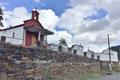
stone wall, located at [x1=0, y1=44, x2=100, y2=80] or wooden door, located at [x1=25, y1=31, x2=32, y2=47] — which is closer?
stone wall, located at [x1=0, y1=44, x2=100, y2=80]

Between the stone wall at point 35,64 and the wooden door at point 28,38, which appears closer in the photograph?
the stone wall at point 35,64

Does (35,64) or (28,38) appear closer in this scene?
(35,64)

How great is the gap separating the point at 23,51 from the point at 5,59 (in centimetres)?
222

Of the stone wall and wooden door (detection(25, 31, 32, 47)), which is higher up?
wooden door (detection(25, 31, 32, 47))

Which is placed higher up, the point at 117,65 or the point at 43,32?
the point at 43,32

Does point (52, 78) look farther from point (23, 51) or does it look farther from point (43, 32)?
point (43, 32)

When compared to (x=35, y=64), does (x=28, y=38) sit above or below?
above

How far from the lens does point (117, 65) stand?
38344mm

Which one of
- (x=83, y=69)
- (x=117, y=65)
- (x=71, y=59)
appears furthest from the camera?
(x=117, y=65)

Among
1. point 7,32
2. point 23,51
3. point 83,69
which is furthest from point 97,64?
point 23,51

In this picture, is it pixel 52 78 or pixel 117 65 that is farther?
pixel 117 65

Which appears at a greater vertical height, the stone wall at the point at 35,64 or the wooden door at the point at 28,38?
the wooden door at the point at 28,38

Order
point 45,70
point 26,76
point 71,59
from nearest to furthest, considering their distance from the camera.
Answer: point 26,76
point 45,70
point 71,59

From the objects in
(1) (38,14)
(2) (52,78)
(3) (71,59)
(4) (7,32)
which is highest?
(1) (38,14)
